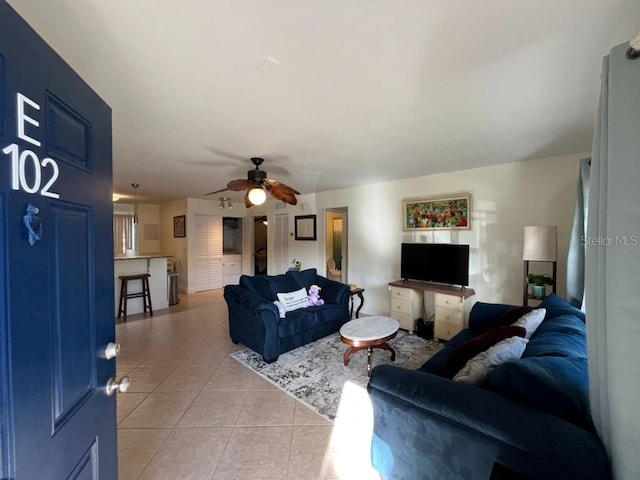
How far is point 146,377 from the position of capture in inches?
106

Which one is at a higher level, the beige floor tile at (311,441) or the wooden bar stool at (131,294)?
the wooden bar stool at (131,294)

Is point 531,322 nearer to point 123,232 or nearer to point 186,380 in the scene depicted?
point 186,380

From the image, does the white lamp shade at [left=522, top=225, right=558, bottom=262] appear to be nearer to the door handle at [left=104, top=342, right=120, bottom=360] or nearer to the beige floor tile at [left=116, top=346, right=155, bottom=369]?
the door handle at [left=104, top=342, right=120, bottom=360]

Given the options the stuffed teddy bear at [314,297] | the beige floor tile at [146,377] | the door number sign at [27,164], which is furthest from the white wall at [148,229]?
the door number sign at [27,164]

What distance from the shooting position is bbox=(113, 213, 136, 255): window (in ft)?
22.5

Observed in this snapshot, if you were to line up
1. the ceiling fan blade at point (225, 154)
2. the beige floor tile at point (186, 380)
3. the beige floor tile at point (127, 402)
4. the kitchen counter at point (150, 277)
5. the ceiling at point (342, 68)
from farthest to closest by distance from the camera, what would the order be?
the kitchen counter at point (150, 277), the ceiling fan blade at point (225, 154), the beige floor tile at point (186, 380), the beige floor tile at point (127, 402), the ceiling at point (342, 68)

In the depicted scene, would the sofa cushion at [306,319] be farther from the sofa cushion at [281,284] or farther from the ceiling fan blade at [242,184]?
the ceiling fan blade at [242,184]

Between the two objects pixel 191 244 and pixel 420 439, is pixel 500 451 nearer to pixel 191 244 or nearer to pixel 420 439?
pixel 420 439

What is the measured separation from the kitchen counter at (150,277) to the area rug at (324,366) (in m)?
2.90

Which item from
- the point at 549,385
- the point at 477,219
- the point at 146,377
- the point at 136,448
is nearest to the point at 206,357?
the point at 146,377

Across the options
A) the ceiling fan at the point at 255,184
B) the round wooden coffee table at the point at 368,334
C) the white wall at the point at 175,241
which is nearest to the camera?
the round wooden coffee table at the point at 368,334

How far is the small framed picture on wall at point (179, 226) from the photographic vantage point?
255 inches

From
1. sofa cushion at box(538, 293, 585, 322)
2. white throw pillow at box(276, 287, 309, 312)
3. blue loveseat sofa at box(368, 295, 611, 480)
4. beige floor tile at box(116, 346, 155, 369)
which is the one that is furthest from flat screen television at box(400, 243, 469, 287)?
beige floor tile at box(116, 346, 155, 369)

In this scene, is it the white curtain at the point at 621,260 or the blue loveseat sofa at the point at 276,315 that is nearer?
the white curtain at the point at 621,260
